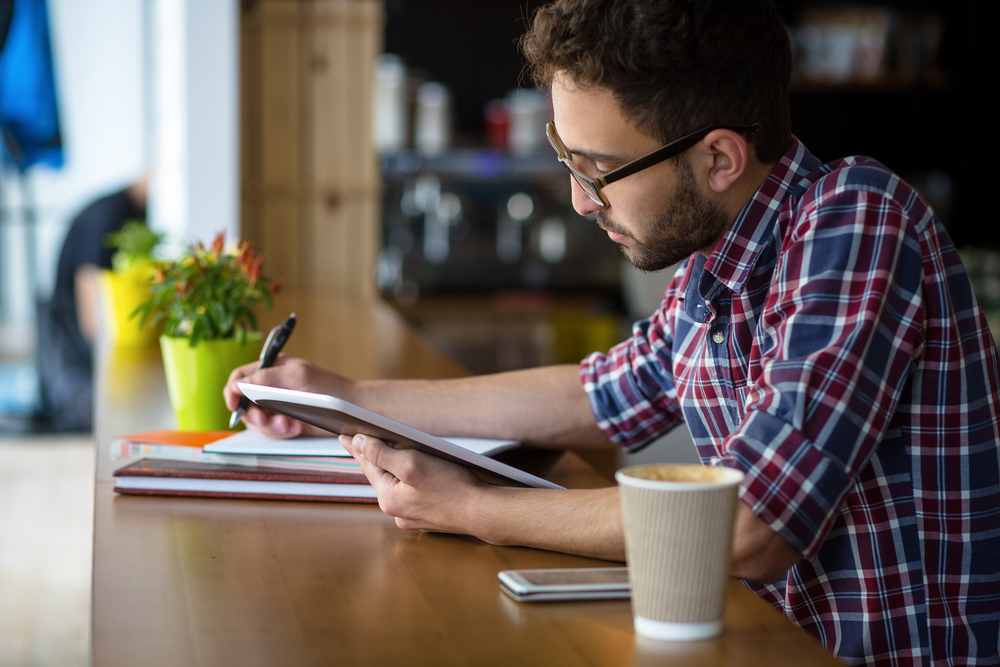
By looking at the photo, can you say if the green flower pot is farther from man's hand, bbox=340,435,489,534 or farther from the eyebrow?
the eyebrow

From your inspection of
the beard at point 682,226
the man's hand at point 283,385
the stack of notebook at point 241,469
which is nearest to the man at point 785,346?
the beard at point 682,226

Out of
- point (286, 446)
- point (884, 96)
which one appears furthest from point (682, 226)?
point (884, 96)

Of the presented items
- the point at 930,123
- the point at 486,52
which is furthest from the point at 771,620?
the point at 930,123

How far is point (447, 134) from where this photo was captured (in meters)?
4.20

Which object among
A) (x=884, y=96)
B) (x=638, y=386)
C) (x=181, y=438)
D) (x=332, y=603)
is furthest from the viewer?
(x=884, y=96)

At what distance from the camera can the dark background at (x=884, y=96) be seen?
4.42 meters

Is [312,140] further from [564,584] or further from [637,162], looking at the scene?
[564,584]

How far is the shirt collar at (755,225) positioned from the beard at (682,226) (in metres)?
0.02

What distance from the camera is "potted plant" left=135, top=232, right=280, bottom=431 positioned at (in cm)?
130

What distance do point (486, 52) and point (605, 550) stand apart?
387 cm

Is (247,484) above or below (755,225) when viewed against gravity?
below

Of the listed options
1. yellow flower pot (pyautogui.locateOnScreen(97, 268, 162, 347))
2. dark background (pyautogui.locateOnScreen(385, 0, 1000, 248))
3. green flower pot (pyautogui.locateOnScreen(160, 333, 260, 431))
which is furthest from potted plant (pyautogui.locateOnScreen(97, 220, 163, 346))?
dark background (pyautogui.locateOnScreen(385, 0, 1000, 248))

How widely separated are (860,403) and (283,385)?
69 centimetres

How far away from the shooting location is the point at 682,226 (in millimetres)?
1010
